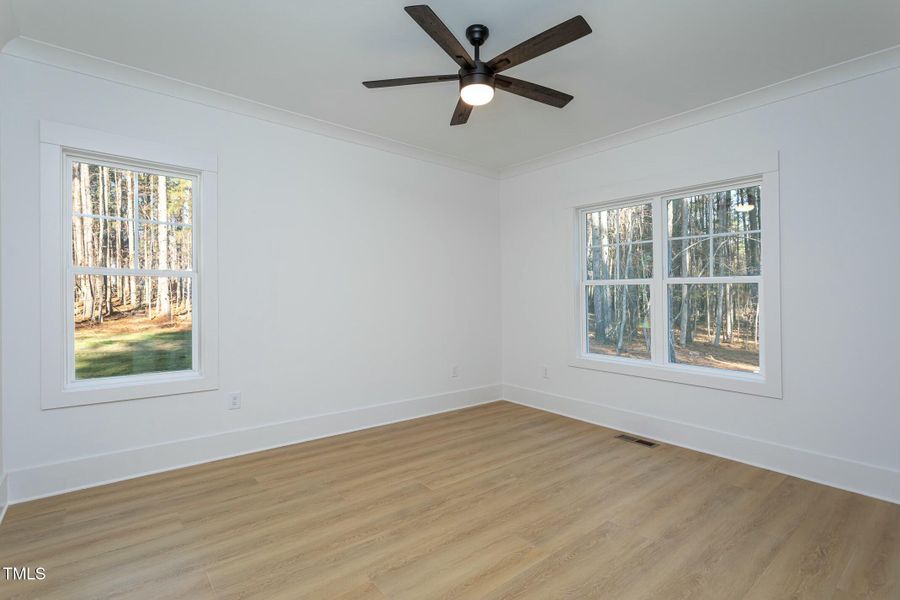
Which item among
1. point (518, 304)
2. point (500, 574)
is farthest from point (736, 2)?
point (518, 304)

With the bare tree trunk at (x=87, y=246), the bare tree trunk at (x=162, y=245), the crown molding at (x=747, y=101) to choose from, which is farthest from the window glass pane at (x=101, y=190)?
the crown molding at (x=747, y=101)

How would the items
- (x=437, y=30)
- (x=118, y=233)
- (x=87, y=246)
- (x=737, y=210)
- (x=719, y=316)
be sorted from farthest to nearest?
(x=719, y=316) < (x=737, y=210) < (x=118, y=233) < (x=87, y=246) < (x=437, y=30)

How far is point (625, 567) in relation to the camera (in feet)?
6.66

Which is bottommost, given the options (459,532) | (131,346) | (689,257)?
(459,532)

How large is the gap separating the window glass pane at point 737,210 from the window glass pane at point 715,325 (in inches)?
17.7

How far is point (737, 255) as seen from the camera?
3.47m

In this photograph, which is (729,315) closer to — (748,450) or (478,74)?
(748,450)

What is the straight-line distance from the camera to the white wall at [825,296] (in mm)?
2752

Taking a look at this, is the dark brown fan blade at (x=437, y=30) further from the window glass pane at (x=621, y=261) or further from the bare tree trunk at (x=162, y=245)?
the window glass pane at (x=621, y=261)

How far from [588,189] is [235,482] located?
3868 millimetres

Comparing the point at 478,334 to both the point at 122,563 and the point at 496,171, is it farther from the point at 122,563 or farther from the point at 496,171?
the point at 122,563

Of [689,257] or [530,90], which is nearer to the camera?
[530,90]

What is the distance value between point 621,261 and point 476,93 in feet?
8.09

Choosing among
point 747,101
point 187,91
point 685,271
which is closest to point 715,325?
point 685,271
